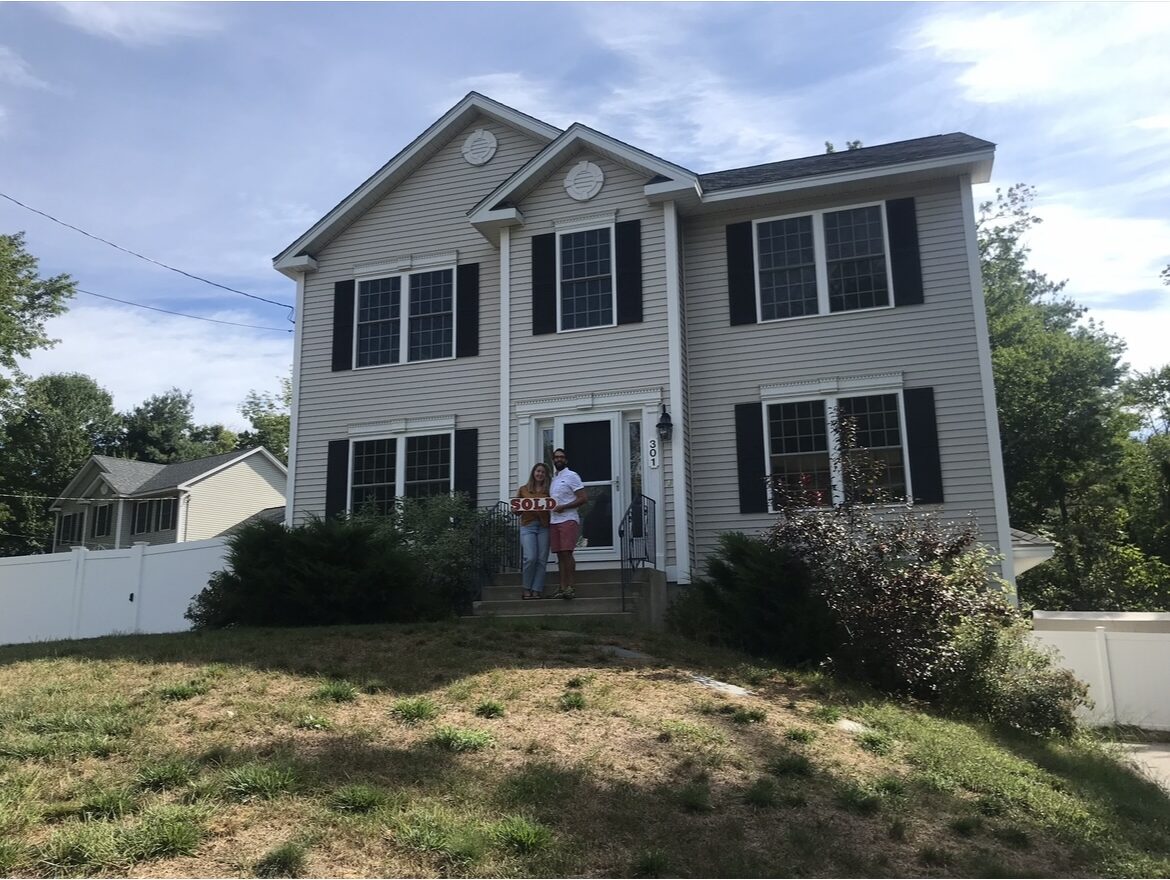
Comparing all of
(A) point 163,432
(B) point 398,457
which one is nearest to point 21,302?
(A) point 163,432

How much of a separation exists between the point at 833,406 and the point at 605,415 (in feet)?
10.4

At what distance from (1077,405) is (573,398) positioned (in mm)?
16479

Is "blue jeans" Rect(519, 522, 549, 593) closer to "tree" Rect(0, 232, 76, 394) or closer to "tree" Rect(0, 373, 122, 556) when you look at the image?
"tree" Rect(0, 232, 76, 394)

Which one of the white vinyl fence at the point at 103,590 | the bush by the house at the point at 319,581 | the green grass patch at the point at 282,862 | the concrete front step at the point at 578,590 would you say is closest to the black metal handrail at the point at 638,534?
the concrete front step at the point at 578,590

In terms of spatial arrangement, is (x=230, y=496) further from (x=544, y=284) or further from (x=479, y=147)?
(x=544, y=284)

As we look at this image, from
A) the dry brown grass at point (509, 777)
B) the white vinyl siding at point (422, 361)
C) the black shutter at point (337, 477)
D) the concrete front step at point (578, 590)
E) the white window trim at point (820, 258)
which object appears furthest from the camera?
the black shutter at point (337, 477)

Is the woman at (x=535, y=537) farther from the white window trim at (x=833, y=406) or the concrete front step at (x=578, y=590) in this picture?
the white window trim at (x=833, y=406)

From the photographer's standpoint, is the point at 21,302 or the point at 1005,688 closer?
the point at 1005,688

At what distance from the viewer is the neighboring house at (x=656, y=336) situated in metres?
12.1

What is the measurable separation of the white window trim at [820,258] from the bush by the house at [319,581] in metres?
6.31

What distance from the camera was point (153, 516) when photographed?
32469mm

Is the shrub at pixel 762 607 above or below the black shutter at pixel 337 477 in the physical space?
below

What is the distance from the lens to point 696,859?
4.21 meters

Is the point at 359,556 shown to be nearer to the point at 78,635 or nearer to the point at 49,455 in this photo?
the point at 78,635
